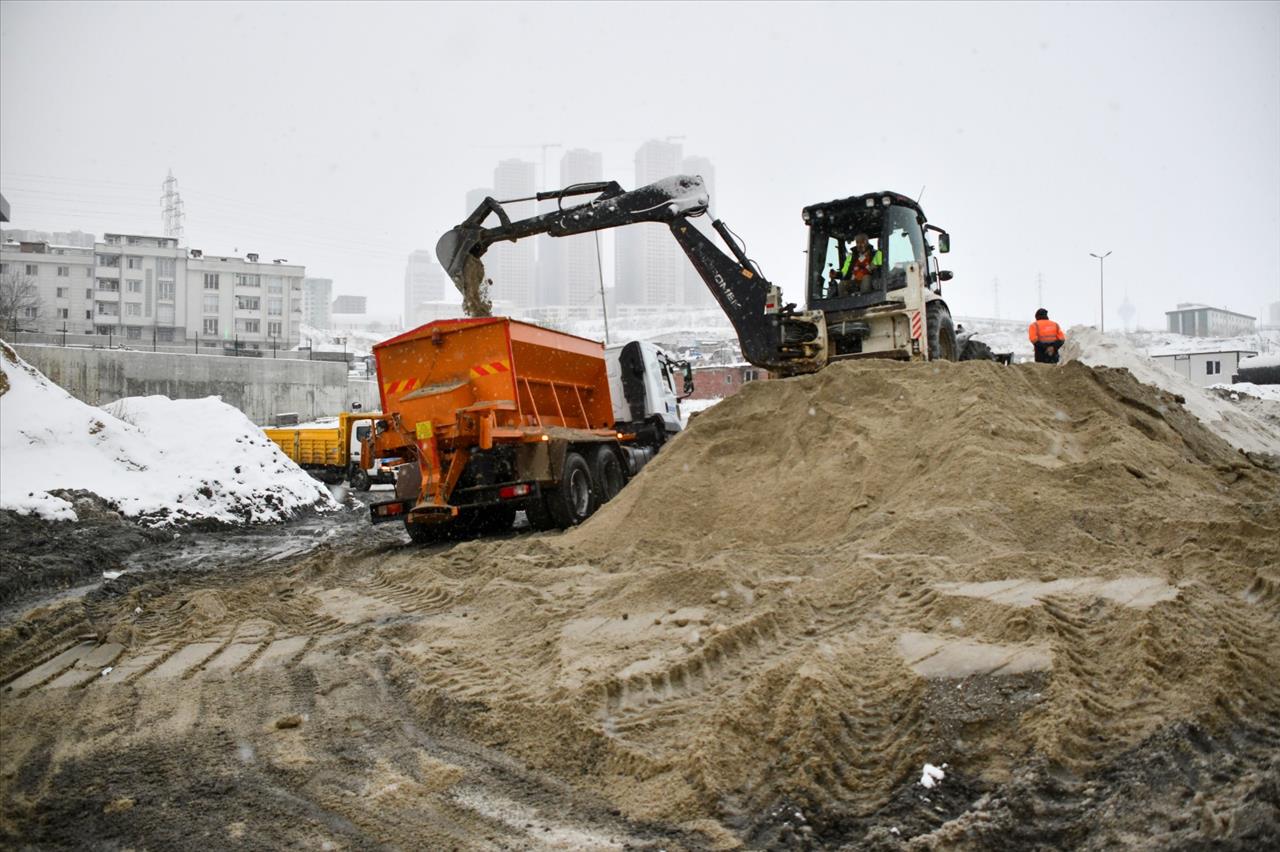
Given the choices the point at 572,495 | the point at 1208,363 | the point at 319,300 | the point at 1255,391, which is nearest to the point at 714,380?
the point at 1208,363

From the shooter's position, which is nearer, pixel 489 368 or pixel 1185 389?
pixel 489 368

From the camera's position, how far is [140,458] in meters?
13.6

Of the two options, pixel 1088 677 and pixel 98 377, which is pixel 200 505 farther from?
pixel 98 377

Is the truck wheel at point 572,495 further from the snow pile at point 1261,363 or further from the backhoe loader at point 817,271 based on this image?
the snow pile at point 1261,363

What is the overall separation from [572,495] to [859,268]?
14.7 ft

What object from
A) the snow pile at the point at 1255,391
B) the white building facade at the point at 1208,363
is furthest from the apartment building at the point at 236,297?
the snow pile at the point at 1255,391

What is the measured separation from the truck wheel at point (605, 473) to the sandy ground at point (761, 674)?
3.51m

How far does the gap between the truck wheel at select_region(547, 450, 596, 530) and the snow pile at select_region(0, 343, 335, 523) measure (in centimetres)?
540

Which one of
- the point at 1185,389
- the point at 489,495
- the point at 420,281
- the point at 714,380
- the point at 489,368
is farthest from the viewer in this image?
the point at 420,281

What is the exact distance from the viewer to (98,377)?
35312mm

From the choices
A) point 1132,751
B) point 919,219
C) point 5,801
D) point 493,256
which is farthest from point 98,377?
point 493,256

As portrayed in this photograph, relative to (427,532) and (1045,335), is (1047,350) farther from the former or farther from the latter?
(427,532)

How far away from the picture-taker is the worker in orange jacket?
14305 mm

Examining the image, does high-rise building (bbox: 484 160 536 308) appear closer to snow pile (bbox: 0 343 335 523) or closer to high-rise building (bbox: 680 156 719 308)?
high-rise building (bbox: 680 156 719 308)
